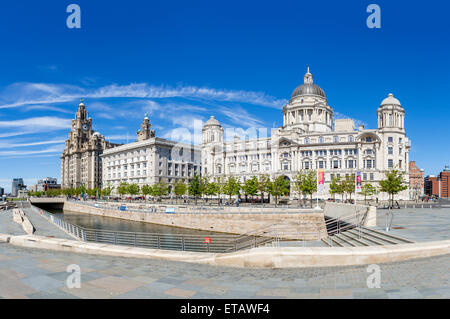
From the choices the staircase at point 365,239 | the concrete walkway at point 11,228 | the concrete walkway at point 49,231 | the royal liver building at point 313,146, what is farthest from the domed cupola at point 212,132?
the staircase at point 365,239

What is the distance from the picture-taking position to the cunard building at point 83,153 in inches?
6024

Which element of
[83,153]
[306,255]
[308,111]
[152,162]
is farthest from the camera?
[83,153]

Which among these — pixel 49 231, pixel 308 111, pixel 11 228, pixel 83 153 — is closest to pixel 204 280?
pixel 49 231

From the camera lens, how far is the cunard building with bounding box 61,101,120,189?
15300 cm

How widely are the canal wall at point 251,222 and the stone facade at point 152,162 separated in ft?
160

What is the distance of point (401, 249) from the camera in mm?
10727

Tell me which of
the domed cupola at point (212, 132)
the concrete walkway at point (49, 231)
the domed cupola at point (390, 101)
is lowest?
the concrete walkway at point (49, 231)

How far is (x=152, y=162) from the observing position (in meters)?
105

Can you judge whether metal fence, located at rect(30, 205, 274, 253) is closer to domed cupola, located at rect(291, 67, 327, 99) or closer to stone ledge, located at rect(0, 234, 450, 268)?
stone ledge, located at rect(0, 234, 450, 268)

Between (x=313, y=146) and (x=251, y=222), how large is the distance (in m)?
51.8

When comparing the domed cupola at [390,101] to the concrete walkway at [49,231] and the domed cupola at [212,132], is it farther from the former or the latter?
the concrete walkway at [49,231]

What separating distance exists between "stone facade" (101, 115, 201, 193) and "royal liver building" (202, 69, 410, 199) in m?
11.4

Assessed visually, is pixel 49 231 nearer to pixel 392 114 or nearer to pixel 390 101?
pixel 392 114
